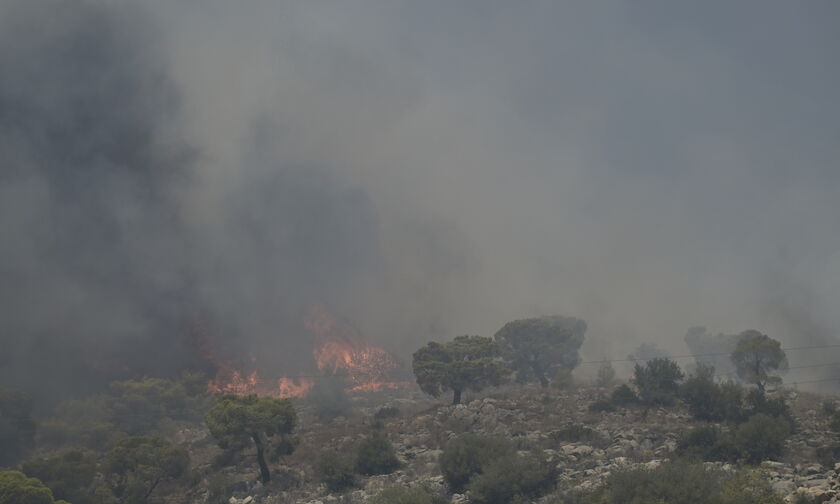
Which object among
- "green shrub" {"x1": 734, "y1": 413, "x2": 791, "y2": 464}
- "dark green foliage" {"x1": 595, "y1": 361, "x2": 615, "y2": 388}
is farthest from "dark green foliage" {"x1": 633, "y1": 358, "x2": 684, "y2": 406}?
"dark green foliage" {"x1": 595, "y1": 361, "x2": 615, "y2": 388}

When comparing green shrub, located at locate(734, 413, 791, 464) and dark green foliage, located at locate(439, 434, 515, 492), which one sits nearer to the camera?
green shrub, located at locate(734, 413, 791, 464)

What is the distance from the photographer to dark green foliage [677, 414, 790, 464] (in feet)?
140

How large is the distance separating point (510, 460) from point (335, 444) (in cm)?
2859

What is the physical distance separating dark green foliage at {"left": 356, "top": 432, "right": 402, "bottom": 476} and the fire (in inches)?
3064

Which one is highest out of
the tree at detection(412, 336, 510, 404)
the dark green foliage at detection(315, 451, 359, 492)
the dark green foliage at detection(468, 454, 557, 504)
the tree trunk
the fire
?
the fire

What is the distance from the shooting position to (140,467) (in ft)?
178

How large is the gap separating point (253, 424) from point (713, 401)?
49.5 meters

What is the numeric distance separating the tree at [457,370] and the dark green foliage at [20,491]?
1982 inches

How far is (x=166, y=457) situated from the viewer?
55.8 metres

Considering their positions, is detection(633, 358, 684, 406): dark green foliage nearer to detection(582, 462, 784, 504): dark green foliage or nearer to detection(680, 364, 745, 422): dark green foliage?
detection(680, 364, 745, 422): dark green foliage

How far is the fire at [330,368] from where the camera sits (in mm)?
130875

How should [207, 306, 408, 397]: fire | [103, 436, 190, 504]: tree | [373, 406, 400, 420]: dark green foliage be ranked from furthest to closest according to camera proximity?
1. [207, 306, 408, 397]: fire
2. [373, 406, 400, 420]: dark green foliage
3. [103, 436, 190, 504]: tree

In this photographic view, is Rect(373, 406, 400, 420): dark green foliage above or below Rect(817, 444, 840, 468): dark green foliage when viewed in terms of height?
above

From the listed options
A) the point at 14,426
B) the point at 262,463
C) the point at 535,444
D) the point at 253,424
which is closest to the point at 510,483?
the point at 535,444
